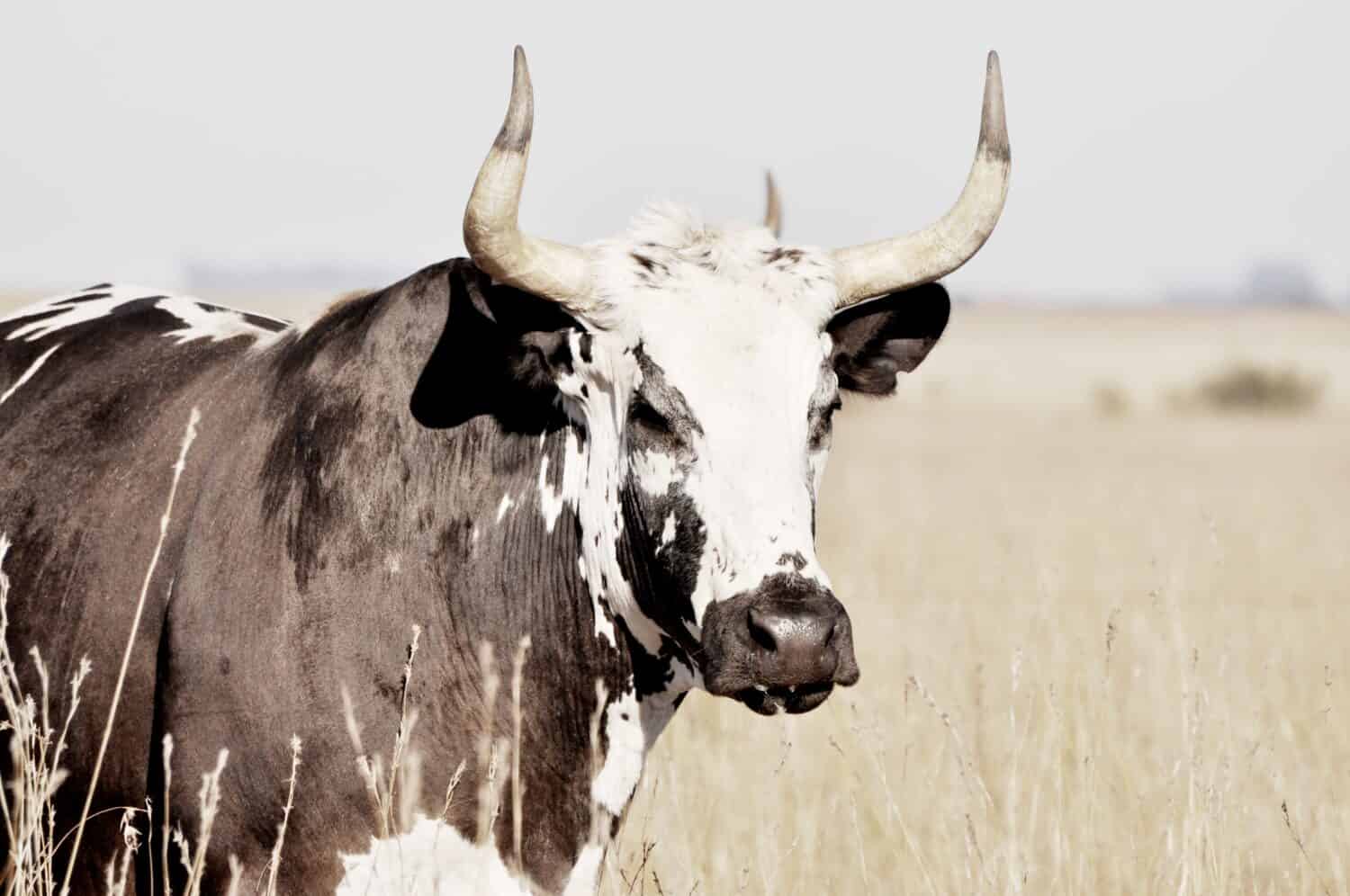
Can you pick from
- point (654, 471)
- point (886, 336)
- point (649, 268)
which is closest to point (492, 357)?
point (649, 268)

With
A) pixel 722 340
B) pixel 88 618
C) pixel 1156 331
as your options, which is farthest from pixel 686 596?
pixel 1156 331

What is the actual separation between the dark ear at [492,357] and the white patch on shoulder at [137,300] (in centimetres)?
72

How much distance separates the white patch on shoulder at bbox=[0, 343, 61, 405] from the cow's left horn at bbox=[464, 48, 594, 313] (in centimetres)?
181

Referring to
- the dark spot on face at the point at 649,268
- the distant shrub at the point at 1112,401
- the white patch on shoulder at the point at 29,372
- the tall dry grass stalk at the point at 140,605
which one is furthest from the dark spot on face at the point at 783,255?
the distant shrub at the point at 1112,401

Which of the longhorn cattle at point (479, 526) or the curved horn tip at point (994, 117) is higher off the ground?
the curved horn tip at point (994, 117)

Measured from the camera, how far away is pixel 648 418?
3.68 meters

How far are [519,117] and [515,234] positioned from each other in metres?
0.29

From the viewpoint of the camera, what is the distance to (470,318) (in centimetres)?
399

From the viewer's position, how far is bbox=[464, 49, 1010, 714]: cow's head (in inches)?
134

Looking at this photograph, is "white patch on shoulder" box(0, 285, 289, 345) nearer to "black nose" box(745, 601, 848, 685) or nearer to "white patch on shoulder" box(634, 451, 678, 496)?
"white patch on shoulder" box(634, 451, 678, 496)

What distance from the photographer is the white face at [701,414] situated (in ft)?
11.5

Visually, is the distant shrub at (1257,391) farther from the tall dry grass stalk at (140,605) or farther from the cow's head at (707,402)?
the tall dry grass stalk at (140,605)

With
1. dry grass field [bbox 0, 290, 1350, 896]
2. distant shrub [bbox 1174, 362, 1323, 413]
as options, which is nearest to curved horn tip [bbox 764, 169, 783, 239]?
dry grass field [bbox 0, 290, 1350, 896]

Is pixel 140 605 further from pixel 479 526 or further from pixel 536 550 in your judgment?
pixel 536 550
